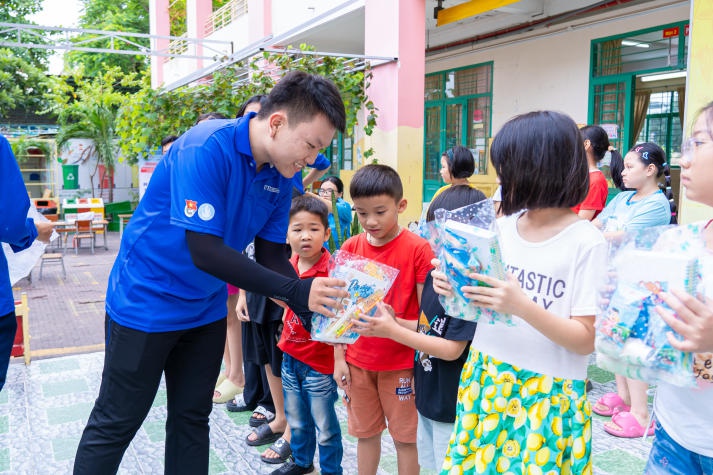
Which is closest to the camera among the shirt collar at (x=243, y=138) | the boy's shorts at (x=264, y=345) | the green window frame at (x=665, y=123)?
the shirt collar at (x=243, y=138)

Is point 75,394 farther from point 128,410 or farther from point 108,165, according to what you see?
point 108,165

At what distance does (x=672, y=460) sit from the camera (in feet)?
5.05

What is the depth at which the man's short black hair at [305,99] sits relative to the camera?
186 centimetres

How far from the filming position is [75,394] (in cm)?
407

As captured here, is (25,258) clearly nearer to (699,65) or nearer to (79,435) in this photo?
(79,435)

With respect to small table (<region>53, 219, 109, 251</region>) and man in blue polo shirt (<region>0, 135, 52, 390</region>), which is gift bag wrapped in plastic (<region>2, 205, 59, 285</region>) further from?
small table (<region>53, 219, 109, 251</region>)

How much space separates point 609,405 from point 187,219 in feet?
10.1

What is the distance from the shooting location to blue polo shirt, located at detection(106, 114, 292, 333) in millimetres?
1817

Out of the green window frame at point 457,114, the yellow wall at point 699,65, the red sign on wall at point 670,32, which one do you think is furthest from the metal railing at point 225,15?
the yellow wall at point 699,65

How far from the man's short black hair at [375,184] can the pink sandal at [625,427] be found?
201cm

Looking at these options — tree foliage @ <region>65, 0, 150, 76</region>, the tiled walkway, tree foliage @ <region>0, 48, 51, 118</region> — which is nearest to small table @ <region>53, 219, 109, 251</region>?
the tiled walkway

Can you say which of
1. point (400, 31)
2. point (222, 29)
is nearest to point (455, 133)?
point (400, 31)

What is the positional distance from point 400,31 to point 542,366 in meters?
6.34

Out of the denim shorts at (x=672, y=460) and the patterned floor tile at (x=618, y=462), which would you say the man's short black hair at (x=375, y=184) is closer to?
the denim shorts at (x=672, y=460)
